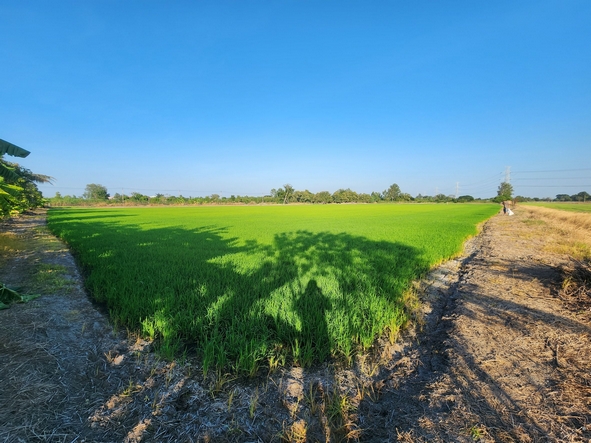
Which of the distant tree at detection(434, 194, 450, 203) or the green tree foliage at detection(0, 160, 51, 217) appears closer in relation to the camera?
the green tree foliage at detection(0, 160, 51, 217)

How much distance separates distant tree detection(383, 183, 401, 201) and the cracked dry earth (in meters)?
133

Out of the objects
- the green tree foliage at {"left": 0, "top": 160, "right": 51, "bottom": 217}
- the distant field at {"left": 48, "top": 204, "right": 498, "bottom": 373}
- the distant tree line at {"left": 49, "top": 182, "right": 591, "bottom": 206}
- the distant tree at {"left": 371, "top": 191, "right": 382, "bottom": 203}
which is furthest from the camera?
the distant tree at {"left": 371, "top": 191, "right": 382, "bottom": 203}

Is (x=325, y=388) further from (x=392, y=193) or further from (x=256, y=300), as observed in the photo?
A: (x=392, y=193)

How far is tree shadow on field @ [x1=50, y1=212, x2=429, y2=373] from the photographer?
322 cm

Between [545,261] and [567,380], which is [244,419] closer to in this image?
[567,380]

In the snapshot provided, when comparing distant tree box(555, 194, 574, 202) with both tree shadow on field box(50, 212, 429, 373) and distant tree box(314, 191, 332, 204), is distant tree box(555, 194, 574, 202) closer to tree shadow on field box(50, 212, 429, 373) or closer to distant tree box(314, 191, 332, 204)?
distant tree box(314, 191, 332, 204)

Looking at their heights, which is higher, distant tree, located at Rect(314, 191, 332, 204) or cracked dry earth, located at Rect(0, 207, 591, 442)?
distant tree, located at Rect(314, 191, 332, 204)

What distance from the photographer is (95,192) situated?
99250 millimetres

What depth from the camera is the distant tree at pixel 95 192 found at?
3816 inches

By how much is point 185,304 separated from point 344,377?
2.91 meters

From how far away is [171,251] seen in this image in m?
9.06

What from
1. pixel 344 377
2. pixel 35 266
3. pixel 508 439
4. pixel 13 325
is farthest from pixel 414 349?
pixel 35 266

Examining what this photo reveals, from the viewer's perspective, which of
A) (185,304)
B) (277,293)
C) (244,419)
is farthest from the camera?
(277,293)

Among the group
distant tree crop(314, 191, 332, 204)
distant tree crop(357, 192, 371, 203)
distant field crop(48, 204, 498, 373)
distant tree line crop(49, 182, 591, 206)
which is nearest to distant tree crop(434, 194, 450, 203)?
distant tree line crop(49, 182, 591, 206)
